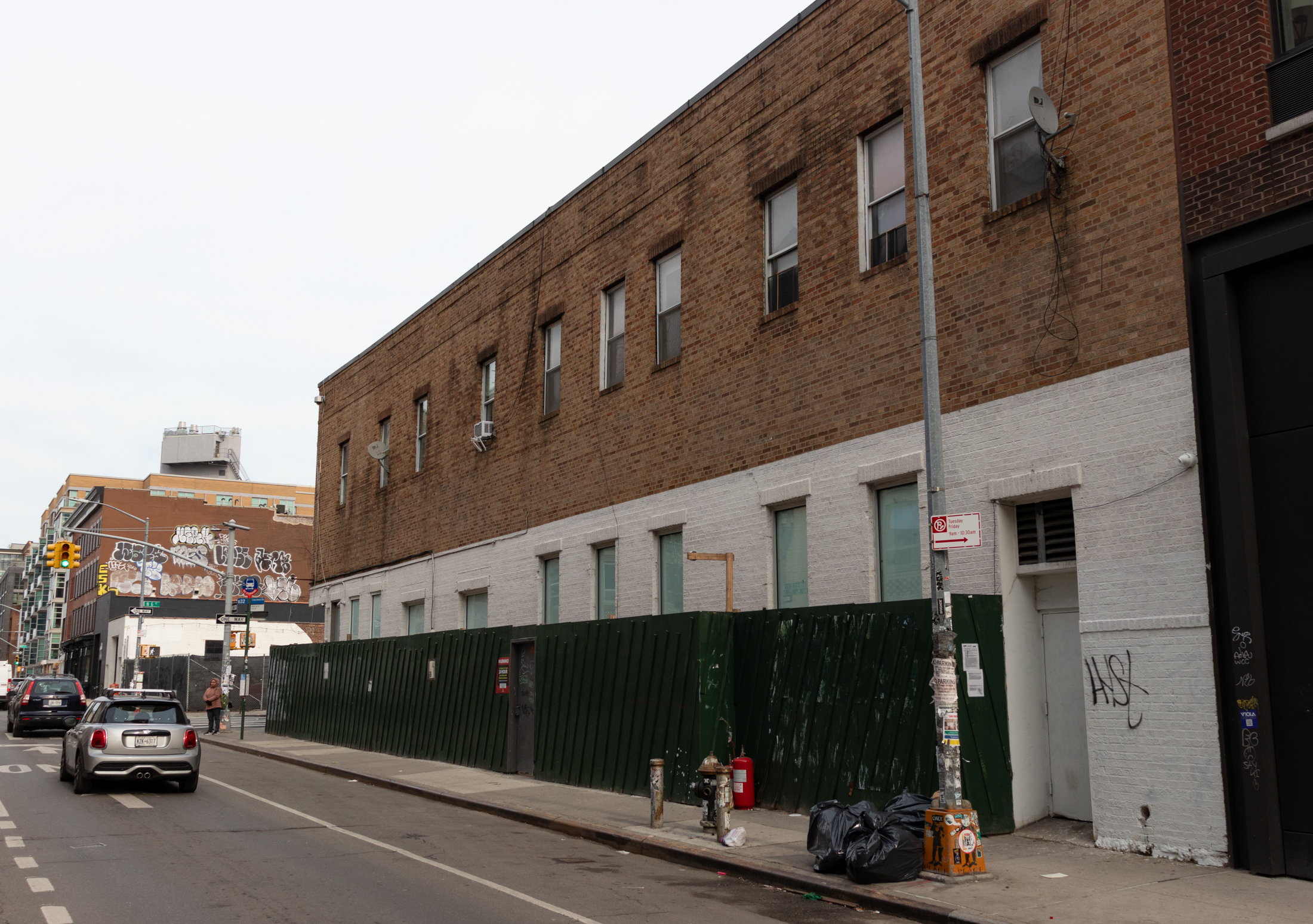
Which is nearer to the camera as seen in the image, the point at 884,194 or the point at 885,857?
the point at 885,857

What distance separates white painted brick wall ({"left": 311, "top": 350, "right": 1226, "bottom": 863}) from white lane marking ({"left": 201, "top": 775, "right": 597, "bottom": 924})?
215 inches

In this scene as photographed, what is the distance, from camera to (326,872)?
10445 mm

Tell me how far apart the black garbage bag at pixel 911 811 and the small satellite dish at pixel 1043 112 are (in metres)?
6.93

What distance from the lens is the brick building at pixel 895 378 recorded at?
10.9 meters

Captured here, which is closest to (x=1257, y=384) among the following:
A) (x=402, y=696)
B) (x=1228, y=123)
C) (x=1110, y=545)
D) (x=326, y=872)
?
(x=1110, y=545)

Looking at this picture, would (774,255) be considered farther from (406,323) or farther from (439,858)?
(406,323)

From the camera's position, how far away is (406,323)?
2898 centimetres

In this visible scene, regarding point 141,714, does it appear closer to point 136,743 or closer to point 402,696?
point 136,743

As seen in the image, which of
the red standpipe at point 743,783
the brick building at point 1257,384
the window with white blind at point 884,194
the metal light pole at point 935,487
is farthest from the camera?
the window with white blind at point 884,194

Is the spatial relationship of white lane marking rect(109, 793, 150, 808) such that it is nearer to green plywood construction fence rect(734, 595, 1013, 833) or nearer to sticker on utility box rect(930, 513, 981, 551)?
green plywood construction fence rect(734, 595, 1013, 833)

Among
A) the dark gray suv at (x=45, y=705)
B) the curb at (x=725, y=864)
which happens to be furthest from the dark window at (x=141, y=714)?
the dark gray suv at (x=45, y=705)

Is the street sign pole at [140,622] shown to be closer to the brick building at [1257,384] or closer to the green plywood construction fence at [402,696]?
the green plywood construction fence at [402,696]

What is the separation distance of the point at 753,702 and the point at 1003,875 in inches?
210

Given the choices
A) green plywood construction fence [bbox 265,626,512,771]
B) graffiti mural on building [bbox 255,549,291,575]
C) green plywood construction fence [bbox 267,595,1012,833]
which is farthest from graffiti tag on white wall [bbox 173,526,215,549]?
green plywood construction fence [bbox 267,595,1012,833]
